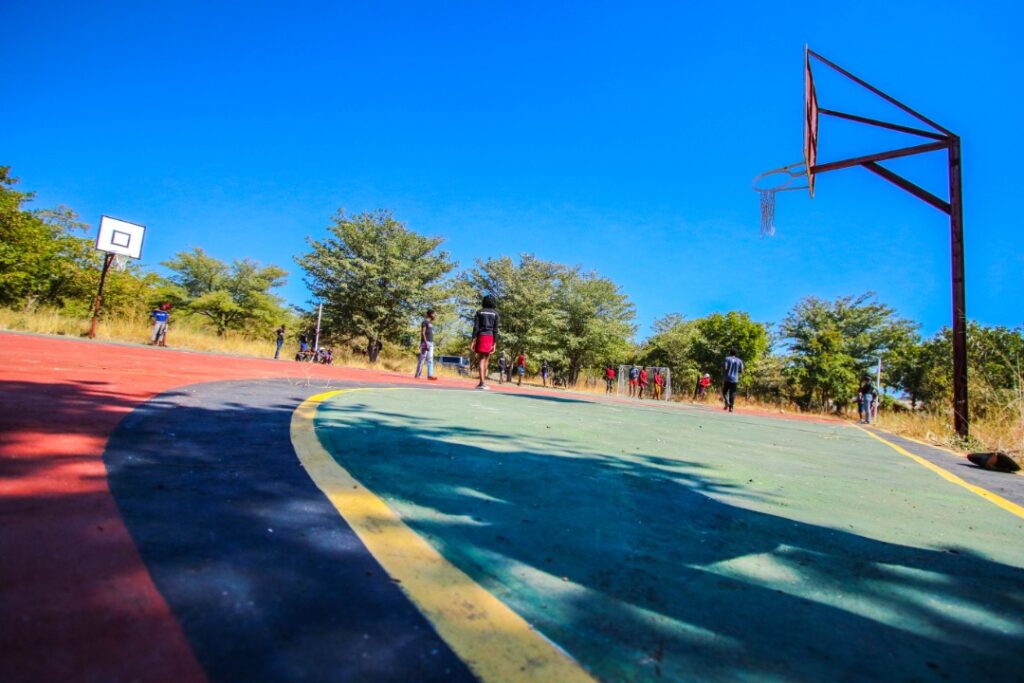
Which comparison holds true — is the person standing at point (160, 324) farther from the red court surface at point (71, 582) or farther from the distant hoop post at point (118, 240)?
the red court surface at point (71, 582)

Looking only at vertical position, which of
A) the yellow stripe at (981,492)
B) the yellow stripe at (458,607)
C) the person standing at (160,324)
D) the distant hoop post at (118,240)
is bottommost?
the yellow stripe at (458,607)

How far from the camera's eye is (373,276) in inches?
1012

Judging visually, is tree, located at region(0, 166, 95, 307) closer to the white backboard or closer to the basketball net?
the white backboard

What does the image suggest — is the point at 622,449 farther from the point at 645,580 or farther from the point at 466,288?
the point at 466,288

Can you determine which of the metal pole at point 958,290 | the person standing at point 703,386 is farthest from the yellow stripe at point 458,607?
the person standing at point 703,386

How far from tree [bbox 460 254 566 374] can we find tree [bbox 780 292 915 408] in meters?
19.1

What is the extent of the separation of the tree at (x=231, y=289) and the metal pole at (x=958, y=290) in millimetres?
45053

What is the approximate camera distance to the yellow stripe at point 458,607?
101cm

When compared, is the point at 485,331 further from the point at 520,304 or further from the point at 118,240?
the point at 520,304

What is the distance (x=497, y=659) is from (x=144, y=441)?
230cm

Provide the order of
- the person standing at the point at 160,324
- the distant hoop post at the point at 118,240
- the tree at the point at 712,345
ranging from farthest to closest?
the tree at the point at 712,345, the distant hoop post at the point at 118,240, the person standing at the point at 160,324

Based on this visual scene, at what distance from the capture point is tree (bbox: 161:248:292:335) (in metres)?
42.1

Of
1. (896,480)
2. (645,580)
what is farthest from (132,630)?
(896,480)

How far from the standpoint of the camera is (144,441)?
2.45 metres
